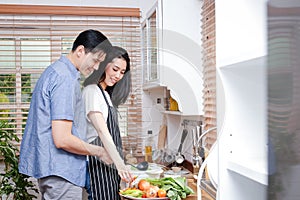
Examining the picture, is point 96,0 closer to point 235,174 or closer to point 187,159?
point 187,159

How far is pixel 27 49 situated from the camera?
3.11 meters

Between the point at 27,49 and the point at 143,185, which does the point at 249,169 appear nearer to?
the point at 143,185

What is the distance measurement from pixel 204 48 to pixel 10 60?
72.9 inches

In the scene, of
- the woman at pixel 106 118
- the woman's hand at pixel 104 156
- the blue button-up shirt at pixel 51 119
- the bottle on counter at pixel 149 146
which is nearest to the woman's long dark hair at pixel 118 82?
the woman at pixel 106 118

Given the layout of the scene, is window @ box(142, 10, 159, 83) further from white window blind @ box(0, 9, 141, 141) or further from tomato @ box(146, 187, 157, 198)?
tomato @ box(146, 187, 157, 198)

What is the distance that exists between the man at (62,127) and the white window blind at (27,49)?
1390 millimetres

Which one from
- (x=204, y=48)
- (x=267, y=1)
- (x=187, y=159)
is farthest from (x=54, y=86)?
(x=267, y=1)

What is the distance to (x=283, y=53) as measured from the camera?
216 mm

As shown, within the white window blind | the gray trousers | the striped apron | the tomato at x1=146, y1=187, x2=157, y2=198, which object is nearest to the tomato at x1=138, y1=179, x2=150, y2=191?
the tomato at x1=146, y1=187, x2=157, y2=198

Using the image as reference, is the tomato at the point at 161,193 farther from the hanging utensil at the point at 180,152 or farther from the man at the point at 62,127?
the hanging utensil at the point at 180,152

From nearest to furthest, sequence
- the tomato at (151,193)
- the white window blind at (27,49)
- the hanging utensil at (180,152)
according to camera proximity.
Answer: the tomato at (151,193), the hanging utensil at (180,152), the white window blind at (27,49)

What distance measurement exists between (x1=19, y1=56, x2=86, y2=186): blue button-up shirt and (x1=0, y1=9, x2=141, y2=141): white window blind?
1.46 m

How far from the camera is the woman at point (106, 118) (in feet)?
5.48

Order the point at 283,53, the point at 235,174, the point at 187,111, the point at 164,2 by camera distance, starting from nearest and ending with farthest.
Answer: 1. the point at 283,53
2. the point at 235,174
3. the point at 187,111
4. the point at 164,2
